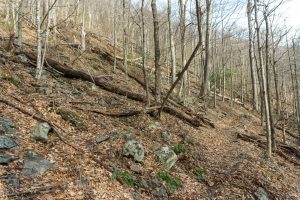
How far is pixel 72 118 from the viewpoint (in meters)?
8.93

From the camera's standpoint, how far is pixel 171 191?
768 cm

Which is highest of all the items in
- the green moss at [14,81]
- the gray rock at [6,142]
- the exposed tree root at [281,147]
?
the green moss at [14,81]

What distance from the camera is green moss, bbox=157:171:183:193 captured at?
309 inches

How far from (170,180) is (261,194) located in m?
2.59

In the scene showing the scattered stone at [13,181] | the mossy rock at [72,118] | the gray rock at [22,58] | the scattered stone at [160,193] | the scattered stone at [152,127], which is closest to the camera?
the scattered stone at [13,181]

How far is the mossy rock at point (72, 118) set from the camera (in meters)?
8.79

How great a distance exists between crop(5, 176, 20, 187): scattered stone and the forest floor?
17 millimetres

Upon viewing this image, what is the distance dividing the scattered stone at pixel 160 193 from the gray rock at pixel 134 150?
100 cm

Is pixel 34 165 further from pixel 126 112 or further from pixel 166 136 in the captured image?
pixel 166 136

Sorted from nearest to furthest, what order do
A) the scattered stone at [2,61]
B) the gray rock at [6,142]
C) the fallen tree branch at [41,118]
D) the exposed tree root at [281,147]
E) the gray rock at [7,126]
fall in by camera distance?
the gray rock at [6,142]
the gray rock at [7,126]
the fallen tree branch at [41,118]
the scattered stone at [2,61]
the exposed tree root at [281,147]

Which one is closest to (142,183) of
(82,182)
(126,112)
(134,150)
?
(134,150)

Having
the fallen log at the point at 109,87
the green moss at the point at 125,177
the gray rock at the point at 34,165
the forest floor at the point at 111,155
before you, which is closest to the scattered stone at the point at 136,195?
the forest floor at the point at 111,155

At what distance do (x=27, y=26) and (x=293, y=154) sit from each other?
1831 centimetres

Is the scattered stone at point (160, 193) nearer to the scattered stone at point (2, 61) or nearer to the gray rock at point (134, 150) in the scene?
the gray rock at point (134, 150)
